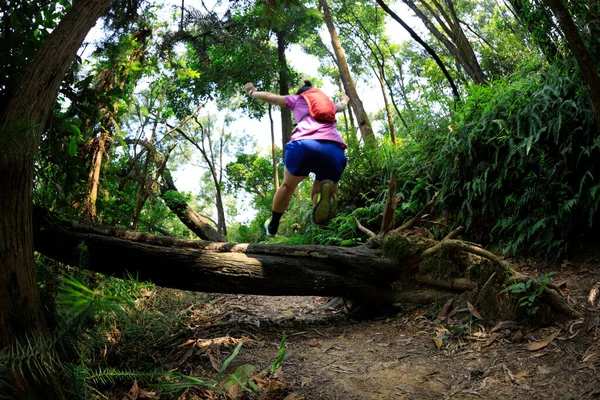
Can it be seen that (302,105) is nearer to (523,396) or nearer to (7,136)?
(7,136)

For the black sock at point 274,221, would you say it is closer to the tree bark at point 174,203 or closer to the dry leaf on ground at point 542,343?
the tree bark at point 174,203

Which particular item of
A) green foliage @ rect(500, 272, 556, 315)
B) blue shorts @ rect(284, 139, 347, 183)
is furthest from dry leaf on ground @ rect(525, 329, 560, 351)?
blue shorts @ rect(284, 139, 347, 183)

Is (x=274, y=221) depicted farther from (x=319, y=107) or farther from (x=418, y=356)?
(x=418, y=356)

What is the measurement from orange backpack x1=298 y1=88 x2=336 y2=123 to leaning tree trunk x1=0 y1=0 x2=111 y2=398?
2434 mm

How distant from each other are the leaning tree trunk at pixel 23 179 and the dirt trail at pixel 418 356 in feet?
4.18

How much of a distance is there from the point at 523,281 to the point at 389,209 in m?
1.60

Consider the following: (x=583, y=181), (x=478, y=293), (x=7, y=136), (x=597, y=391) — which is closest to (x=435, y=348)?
(x=478, y=293)

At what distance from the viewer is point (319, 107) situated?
14.9 ft

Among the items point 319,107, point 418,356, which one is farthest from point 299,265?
point 319,107

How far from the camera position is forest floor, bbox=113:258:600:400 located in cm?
266

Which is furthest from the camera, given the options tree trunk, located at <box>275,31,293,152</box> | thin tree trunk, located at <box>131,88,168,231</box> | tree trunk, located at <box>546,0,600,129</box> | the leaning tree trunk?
tree trunk, located at <box>275,31,293,152</box>

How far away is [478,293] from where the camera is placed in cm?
395

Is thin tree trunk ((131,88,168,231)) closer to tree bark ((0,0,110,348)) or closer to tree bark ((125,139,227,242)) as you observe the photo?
tree bark ((125,139,227,242))

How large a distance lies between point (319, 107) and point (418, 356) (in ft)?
8.58
